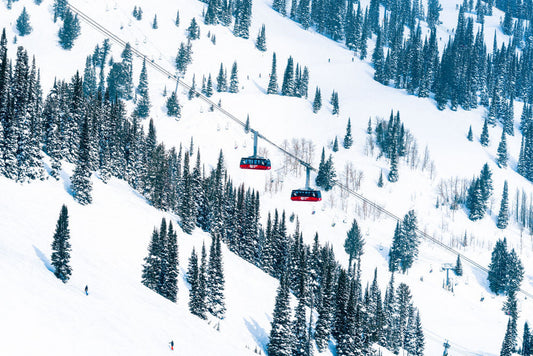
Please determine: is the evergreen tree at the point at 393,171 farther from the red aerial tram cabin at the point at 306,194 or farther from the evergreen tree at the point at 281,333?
the red aerial tram cabin at the point at 306,194

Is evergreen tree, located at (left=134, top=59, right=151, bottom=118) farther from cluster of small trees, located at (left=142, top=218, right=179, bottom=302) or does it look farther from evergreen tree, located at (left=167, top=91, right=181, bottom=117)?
cluster of small trees, located at (left=142, top=218, right=179, bottom=302)

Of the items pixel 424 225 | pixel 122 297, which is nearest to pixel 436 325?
pixel 424 225

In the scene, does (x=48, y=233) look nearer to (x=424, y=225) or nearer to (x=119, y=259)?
(x=119, y=259)

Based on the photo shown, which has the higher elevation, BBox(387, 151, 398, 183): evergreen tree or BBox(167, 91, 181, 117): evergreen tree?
BBox(167, 91, 181, 117): evergreen tree

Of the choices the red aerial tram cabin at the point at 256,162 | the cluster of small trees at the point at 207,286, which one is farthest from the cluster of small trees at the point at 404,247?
the red aerial tram cabin at the point at 256,162

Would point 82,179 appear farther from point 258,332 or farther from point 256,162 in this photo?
point 256,162

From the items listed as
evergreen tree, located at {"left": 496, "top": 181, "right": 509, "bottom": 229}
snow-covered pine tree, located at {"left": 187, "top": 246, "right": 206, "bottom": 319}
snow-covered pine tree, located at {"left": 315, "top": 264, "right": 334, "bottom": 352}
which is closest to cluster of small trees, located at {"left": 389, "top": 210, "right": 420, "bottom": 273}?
evergreen tree, located at {"left": 496, "top": 181, "right": 509, "bottom": 229}

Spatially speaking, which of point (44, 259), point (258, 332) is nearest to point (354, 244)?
point (258, 332)
